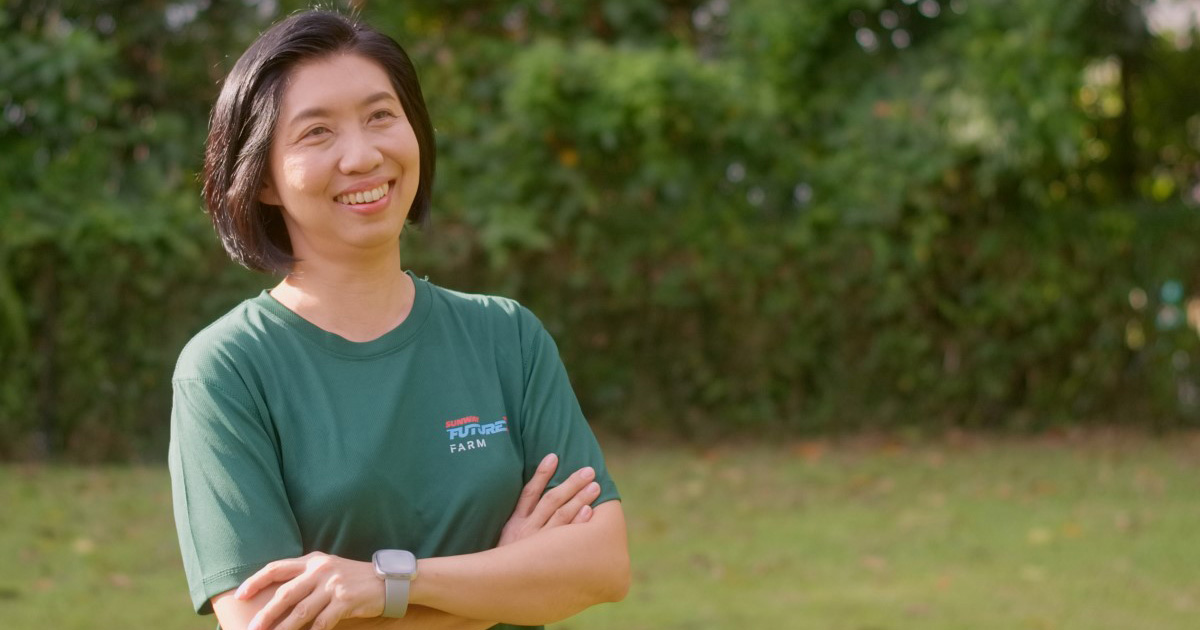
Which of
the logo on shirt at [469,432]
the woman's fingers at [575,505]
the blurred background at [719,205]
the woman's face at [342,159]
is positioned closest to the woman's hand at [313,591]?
the logo on shirt at [469,432]

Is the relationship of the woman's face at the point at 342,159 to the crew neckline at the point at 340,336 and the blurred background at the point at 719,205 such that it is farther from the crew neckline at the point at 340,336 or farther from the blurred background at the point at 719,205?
the blurred background at the point at 719,205

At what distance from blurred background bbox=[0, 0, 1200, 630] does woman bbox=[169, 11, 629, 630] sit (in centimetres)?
482

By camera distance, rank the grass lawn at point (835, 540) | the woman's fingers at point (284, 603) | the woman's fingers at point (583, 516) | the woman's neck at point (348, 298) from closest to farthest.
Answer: the woman's fingers at point (284, 603) < the woman's neck at point (348, 298) < the woman's fingers at point (583, 516) < the grass lawn at point (835, 540)

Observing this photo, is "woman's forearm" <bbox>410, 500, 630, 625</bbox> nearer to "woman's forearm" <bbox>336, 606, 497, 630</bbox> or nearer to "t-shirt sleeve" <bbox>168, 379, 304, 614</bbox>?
"woman's forearm" <bbox>336, 606, 497, 630</bbox>

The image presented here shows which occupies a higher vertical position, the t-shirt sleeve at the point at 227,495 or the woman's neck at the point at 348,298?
the woman's neck at the point at 348,298

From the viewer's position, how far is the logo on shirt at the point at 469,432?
2.21 meters

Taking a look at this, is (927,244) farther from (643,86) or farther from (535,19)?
(535,19)

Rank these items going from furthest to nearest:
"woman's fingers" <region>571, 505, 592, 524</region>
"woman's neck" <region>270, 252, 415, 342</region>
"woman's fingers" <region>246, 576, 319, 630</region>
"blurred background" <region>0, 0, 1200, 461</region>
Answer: "blurred background" <region>0, 0, 1200, 461</region>, "woman's fingers" <region>571, 505, 592, 524</region>, "woman's neck" <region>270, 252, 415, 342</region>, "woman's fingers" <region>246, 576, 319, 630</region>

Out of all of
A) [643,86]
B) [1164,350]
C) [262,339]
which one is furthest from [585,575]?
[1164,350]

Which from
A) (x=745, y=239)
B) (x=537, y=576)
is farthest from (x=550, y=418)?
(x=745, y=239)

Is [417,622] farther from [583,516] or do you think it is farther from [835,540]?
[835,540]

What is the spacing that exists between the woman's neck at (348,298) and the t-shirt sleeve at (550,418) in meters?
0.24

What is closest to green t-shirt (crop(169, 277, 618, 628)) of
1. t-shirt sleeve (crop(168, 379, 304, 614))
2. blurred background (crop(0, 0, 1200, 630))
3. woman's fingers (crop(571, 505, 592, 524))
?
t-shirt sleeve (crop(168, 379, 304, 614))

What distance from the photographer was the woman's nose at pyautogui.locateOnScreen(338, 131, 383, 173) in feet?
7.15
